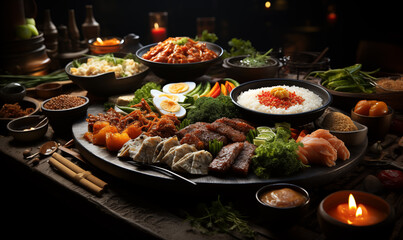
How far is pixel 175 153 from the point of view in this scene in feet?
8.77

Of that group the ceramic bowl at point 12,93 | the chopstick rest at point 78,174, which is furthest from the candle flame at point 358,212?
the ceramic bowl at point 12,93

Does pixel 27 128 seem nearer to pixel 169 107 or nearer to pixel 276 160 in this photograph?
pixel 169 107

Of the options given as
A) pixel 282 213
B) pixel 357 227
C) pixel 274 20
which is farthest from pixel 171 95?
pixel 274 20

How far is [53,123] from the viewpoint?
3.66m

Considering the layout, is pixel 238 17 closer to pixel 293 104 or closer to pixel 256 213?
pixel 293 104

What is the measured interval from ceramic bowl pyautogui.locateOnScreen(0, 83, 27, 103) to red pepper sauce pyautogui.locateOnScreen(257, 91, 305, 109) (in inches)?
111

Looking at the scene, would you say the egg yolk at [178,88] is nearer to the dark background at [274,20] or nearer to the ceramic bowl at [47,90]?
the ceramic bowl at [47,90]

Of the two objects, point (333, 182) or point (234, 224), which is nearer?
point (234, 224)

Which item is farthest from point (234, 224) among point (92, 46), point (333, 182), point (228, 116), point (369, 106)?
point (92, 46)

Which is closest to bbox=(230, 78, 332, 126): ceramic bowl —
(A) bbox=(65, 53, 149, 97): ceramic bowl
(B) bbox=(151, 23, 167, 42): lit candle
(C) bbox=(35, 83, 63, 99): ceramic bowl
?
(A) bbox=(65, 53, 149, 97): ceramic bowl

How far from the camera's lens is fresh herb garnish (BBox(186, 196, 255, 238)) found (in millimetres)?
2240

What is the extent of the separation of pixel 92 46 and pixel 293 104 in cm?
339

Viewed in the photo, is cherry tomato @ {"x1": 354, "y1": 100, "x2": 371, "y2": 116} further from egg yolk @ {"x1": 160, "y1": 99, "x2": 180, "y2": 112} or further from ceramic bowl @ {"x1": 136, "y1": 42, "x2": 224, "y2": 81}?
ceramic bowl @ {"x1": 136, "y1": 42, "x2": 224, "y2": 81}

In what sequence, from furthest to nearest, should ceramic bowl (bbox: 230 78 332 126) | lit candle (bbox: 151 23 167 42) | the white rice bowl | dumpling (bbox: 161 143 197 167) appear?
lit candle (bbox: 151 23 167 42) → the white rice bowl → ceramic bowl (bbox: 230 78 332 126) → dumpling (bbox: 161 143 197 167)
